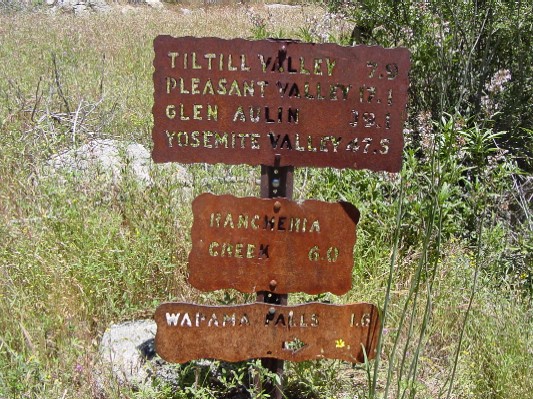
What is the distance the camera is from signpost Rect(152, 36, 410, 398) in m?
2.30

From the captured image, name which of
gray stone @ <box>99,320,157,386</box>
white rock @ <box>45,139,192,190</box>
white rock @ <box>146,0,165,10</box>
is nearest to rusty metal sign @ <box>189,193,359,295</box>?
gray stone @ <box>99,320,157,386</box>

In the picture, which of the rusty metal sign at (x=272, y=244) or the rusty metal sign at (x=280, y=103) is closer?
the rusty metal sign at (x=280, y=103)

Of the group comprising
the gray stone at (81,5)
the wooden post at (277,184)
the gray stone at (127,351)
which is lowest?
the gray stone at (127,351)

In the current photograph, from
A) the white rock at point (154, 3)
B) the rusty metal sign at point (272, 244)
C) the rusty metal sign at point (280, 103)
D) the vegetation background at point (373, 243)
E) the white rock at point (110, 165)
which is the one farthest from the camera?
the white rock at point (154, 3)

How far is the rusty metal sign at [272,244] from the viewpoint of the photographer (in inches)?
95.7

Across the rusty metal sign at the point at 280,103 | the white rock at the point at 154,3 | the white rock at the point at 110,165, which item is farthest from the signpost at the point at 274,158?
the white rock at the point at 154,3

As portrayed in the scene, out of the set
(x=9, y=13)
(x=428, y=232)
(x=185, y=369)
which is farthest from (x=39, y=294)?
(x=9, y=13)

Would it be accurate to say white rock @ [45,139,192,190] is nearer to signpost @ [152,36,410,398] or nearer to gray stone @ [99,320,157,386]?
gray stone @ [99,320,157,386]

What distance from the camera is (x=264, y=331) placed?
8.11ft

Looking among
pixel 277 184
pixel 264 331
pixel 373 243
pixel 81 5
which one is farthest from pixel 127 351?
pixel 81 5

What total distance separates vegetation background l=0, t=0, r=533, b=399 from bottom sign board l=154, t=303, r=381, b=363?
0.41 ft

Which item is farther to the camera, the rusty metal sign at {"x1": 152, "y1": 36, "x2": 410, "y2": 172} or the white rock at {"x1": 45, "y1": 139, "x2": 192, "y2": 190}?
the white rock at {"x1": 45, "y1": 139, "x2": 192, "y2": 190}

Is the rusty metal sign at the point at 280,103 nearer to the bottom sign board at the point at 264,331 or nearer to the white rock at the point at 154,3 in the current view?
the bottom sign board at the point at 264,331

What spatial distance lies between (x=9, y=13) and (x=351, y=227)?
11317 millimetres
